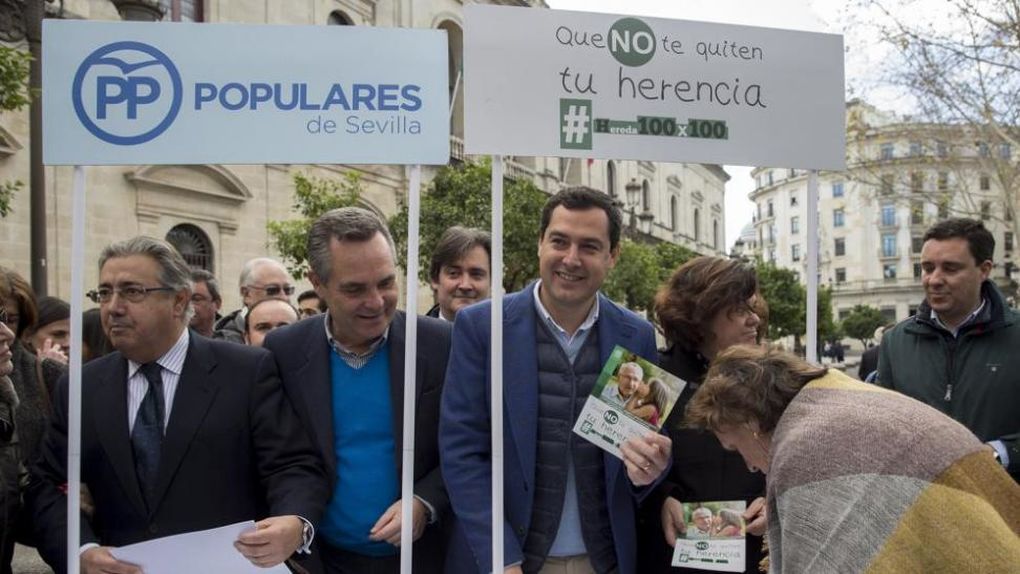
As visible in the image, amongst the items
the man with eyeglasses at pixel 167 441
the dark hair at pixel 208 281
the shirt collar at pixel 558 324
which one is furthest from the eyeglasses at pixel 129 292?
the dark hair at pixel 208 281

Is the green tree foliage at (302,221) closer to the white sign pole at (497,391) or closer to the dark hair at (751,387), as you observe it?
the white sign pole at (497,391)

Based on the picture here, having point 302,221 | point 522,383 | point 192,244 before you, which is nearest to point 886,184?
point 302,221

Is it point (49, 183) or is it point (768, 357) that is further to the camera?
point (49, 183)

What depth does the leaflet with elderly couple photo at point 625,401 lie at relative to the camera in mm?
2693

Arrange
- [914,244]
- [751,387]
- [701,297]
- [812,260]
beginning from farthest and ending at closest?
[914,244] < [812,260] < [701,297] < [751,387]

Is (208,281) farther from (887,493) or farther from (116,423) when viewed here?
(887,493)

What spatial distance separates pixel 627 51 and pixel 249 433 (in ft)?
6.10

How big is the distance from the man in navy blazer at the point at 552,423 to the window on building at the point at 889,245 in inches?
3616

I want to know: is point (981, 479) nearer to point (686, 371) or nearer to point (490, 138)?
point (686, 371)

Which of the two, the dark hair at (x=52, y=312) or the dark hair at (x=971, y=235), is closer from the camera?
the dark hair at (x=971, y=235)

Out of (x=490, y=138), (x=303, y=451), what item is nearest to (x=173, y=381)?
(x=303, y=451)

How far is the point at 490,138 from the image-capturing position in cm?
282

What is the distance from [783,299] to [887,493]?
44.3 meters

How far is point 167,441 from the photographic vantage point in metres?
2.68
